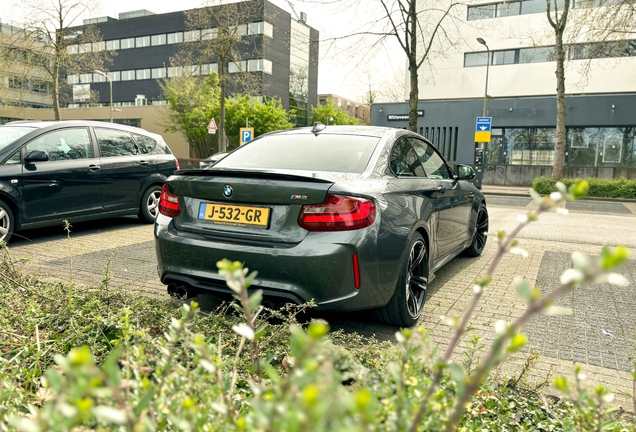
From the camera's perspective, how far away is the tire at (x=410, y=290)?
12.5ft

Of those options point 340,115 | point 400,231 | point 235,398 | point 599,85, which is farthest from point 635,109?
point 340,115

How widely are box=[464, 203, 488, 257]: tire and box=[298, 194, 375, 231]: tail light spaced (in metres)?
3.65

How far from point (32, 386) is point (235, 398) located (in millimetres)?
1013

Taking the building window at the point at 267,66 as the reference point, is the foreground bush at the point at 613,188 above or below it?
below

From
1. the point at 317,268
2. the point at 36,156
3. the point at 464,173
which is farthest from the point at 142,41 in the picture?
the point at 317,268

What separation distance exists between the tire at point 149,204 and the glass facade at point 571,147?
2529cm

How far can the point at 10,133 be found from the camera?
7223mm

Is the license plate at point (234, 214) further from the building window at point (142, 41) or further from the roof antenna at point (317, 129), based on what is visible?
the building window at point (142, 41)

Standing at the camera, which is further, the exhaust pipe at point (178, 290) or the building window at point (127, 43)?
the building window at point (127, 43)

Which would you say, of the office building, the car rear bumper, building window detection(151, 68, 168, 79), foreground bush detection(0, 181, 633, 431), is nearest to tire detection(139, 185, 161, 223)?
foreground bush detection(0, 181, 633, 431)

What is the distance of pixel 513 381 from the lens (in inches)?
112

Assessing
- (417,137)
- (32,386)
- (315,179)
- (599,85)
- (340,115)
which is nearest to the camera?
(32,386)

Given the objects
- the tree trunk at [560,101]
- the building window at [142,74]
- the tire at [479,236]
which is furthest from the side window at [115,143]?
the building window at [142,74]

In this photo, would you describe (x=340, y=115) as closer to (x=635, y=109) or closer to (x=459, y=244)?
(x=635, y=109)
